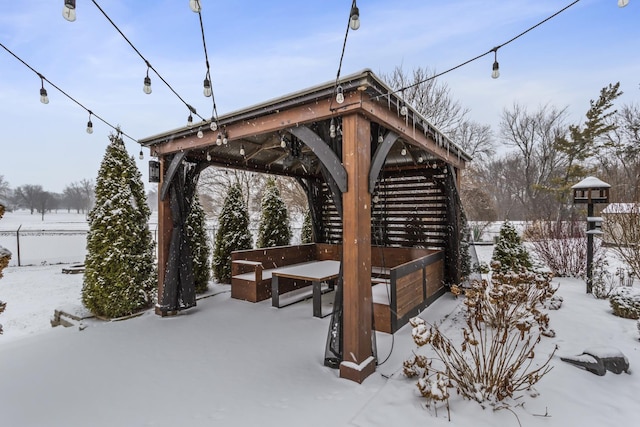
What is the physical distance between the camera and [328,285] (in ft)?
19.8

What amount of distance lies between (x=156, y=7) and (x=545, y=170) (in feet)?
69.6

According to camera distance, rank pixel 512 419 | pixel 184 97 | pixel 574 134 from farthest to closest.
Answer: pixel 574 134 → pixel 184 97 → pixel 512 419

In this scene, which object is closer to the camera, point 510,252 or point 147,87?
point 147,87

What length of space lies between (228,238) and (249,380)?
4.27 meters

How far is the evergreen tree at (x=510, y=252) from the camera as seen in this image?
6.01 m

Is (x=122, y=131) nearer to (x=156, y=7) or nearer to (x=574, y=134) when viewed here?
(x=156, y=7)

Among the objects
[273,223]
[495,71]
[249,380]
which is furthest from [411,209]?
[249,380]

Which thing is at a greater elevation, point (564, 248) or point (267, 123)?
point (267, 123)

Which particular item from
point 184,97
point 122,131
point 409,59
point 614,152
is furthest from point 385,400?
point 614,152

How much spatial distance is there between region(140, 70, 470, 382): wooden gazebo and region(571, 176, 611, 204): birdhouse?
83.3 inches

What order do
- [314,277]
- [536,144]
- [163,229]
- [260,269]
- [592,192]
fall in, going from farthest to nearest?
[536,144]
[592,192]
[260,269]
[163,229]
[314,277]

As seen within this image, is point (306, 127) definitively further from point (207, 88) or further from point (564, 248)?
point (564, 248)

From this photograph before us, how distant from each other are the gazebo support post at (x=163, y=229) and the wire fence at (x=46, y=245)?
17.5 feet

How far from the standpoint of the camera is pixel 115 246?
→ 14.3 feet
